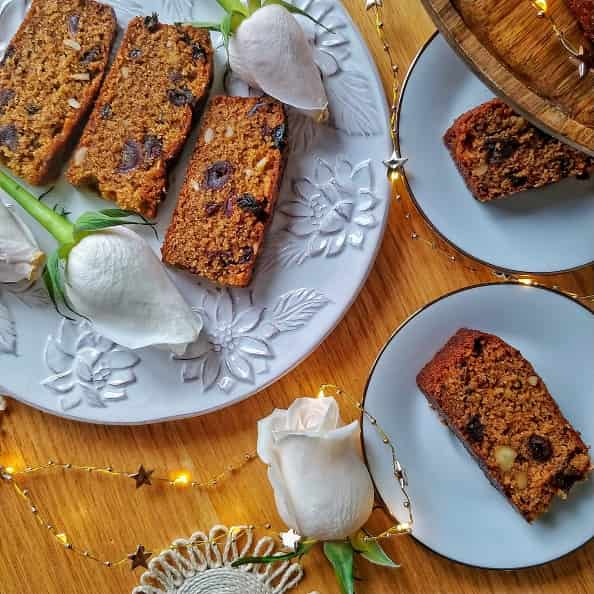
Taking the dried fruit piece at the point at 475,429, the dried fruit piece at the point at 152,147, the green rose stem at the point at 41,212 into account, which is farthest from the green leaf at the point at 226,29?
the dried fruit piece at the point at 475,429

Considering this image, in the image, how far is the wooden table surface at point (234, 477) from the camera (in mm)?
1522

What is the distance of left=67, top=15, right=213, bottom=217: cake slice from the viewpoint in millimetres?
1512

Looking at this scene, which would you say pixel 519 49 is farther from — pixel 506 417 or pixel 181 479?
pixel 181 479

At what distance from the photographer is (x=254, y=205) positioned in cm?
147

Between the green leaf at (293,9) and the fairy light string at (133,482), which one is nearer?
the green leaf at (293,9)

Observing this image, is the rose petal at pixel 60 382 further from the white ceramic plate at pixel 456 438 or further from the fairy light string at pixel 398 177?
the fairy light string at pixel 398 177

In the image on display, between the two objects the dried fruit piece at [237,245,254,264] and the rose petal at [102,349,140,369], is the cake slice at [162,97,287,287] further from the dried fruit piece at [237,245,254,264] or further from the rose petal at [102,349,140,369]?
the rose petal at [102,349,140,369]

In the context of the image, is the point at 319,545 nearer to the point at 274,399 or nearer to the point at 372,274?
the point at 274,399

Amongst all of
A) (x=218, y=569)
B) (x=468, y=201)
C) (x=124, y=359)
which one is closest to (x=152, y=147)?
(x=124, y=359)

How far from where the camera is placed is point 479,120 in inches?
56.4

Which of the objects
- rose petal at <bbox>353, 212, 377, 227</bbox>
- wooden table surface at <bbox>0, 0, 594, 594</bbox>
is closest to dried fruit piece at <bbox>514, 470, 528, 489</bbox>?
wooden table surface at <bbox>0, 0, 594, 594</bbox>

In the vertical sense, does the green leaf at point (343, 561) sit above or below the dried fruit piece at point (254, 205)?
below

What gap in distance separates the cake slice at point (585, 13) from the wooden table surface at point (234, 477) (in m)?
0.47

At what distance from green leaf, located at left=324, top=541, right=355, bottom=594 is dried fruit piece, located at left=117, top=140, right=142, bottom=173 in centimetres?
83
